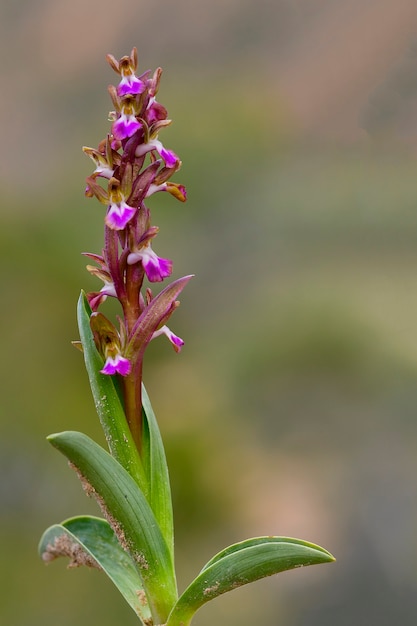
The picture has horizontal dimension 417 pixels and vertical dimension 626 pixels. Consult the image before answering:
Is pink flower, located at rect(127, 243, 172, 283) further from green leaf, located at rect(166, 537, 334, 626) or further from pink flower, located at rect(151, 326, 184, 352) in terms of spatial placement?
green leaf, located at rect(166, 537, 334, 626)

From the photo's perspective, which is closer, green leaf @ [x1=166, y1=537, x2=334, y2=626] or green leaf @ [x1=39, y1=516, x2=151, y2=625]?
green leaf @ [x1=166, y1=537, x2=334, y2=626]

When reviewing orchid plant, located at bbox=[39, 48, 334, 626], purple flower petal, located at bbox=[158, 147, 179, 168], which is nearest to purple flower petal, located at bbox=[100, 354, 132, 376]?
orchid plant, located at bbox=[39, 48, 334, 626]

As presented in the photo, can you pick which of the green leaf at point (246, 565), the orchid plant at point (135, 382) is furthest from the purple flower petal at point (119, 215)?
the green leaf at point (246, 565)

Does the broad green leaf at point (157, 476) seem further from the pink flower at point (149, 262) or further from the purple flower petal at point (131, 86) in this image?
the purple flower petal at point (131, 86)

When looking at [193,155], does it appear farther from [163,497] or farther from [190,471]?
[163,497]

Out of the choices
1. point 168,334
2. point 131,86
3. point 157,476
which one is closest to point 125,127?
point 131,86

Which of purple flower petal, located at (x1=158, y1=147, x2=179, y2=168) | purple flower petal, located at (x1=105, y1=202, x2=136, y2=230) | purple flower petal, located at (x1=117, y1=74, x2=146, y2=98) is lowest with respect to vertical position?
purple flower petal, located at (x1=105, y1=202, x2=136, y2=230)
